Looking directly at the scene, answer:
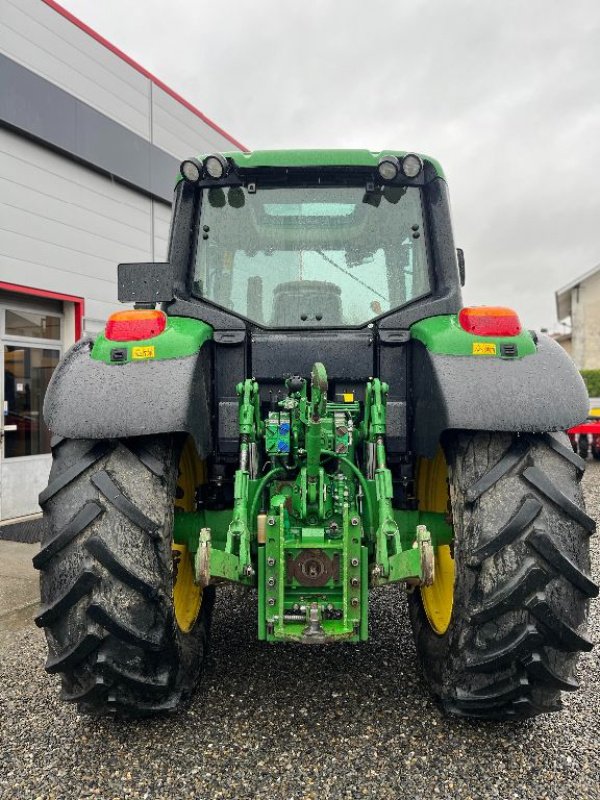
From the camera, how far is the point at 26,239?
6.99 meters

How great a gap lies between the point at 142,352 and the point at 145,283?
0.49 m

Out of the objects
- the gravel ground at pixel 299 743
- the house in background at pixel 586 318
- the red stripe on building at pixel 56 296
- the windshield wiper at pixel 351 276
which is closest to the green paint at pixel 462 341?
the windshield wiper at pixel 351 276

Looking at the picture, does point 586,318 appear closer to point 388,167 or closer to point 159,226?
point 159,226

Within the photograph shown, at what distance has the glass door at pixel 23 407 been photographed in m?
6.88

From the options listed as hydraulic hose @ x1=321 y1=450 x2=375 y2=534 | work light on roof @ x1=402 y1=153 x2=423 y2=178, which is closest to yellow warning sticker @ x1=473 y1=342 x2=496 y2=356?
hydraulic hose @ x1=321 y1=450 x2=375 y2=534

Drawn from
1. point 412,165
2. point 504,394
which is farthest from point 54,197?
point 504,394

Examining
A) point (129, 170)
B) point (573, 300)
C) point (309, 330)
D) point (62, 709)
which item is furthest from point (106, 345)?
point (573, 300)

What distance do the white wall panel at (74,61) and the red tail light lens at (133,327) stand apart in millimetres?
5868

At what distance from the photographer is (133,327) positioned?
2463mm

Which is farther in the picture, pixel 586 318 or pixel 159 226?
pixel 586 318

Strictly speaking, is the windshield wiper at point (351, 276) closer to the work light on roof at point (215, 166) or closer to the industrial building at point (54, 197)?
the work light on roof at point (215, 166)

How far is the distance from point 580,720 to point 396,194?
2.46 meters

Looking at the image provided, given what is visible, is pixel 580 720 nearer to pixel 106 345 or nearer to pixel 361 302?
pixel 361 302

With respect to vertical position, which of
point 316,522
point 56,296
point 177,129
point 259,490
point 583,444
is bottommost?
point 583,444
